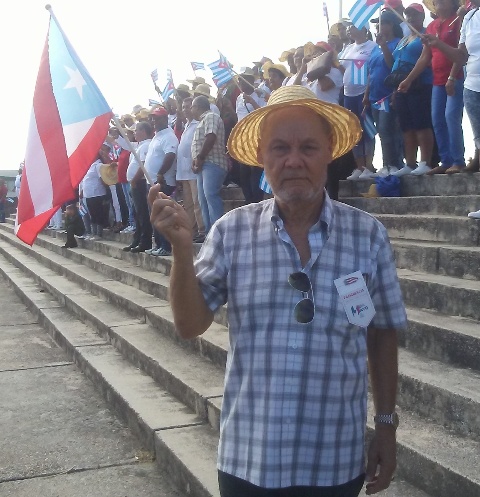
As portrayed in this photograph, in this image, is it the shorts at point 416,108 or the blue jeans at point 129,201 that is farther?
the blue jeans at point 129,201

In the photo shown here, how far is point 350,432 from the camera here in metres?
1.87

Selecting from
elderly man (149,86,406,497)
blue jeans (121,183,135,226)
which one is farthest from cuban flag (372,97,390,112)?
blue jeans (121,183,135,226)

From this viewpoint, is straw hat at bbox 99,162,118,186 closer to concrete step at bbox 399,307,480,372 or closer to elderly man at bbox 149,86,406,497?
concrete step at bbox 399,307,480,372

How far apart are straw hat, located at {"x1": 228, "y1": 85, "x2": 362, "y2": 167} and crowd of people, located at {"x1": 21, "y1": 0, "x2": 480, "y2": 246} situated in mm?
2757

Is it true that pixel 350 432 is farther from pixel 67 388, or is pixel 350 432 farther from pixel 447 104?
pixel 447 104

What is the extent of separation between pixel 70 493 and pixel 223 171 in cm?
476

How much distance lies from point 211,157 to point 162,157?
1.40 metres

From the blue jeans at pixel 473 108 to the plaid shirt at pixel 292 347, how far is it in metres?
3.77

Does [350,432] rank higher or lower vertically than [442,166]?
lower

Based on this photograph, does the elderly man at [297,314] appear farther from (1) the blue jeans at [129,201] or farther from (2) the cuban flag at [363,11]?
(1) the blue jeans at [129,201]

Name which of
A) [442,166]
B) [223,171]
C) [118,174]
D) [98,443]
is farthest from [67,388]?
[118,174]

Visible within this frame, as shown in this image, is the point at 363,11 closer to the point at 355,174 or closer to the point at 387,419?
the point at 355,174

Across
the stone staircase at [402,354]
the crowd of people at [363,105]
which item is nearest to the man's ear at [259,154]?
the stone staircase at [402,354]

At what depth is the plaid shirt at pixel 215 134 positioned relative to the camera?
301 inches
